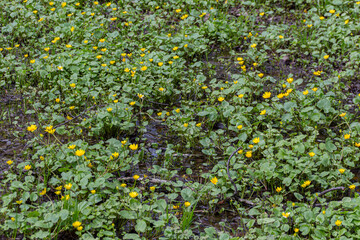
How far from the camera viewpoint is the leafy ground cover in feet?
8.64

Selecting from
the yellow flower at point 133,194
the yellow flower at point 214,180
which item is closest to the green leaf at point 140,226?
the yellow flower at point 133,194

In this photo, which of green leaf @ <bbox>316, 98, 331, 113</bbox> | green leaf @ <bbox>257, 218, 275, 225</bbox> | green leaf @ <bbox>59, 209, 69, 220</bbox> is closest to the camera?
green leaf @ <bbox>59, 209, 69, 220</bbox>

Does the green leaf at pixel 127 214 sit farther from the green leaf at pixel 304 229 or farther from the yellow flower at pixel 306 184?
the yellow flower at pixel 306 184

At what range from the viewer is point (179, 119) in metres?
3.59

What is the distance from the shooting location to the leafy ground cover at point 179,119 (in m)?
2.63

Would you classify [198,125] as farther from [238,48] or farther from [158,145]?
[238,48]

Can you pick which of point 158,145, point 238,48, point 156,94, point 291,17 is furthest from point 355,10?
point 158,145

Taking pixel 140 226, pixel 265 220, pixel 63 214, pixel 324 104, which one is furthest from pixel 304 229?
pixel 63 214

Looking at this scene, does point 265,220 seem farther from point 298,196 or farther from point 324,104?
point 324,104

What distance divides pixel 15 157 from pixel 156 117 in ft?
4.29

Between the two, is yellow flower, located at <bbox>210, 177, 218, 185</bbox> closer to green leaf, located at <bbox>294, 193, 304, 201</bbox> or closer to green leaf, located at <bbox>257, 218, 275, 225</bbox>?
green leaf, located at <bbox>257, 218, 275, 225</bbox>

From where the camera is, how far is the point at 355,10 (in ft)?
15.8

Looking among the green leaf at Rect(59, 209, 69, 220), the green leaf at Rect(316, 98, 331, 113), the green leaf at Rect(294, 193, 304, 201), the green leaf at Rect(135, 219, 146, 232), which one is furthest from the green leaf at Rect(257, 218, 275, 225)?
the green leaf at Rect(316, 98, 331, 113)

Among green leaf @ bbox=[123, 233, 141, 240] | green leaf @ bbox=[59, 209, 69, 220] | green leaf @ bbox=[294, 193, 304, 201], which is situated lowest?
green leaf @ bbox=[294, 193, 304, 201]
